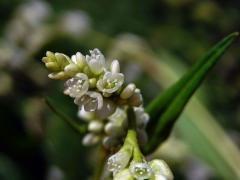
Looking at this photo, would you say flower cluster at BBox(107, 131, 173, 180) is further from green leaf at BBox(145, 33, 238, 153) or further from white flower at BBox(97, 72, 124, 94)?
green leaf at BBox(145, 33, 238, 153)

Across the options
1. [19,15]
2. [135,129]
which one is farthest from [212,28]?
[135,129]

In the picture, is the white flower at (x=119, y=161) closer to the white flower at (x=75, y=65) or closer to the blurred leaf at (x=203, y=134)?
the white flower at (x=75, y=65)

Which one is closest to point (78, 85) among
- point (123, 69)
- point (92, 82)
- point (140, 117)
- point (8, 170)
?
point (92, 82)

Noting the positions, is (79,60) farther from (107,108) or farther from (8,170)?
(8,170)

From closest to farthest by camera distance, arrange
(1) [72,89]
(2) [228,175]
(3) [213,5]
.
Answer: (1) [72,89] < (2) [228,175] < (3) [213,5]

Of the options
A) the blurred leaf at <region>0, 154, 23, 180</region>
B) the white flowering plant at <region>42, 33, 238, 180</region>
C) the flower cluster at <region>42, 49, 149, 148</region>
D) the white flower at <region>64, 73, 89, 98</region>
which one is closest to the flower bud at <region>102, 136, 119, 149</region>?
the white flowering plant at <region>42, 33, 238, 180</region>

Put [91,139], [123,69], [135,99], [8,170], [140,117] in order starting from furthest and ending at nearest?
[123,69] → [8,170] → [91,139] → [140,117] → [135,99]

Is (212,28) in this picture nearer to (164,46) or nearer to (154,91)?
(164,46)
